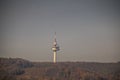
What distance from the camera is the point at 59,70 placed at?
41.8 meters

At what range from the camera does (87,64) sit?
47844 millimetres

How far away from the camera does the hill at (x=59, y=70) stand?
36750 mm

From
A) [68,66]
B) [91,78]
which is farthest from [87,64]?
[91,78]

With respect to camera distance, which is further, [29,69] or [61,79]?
[29,69]

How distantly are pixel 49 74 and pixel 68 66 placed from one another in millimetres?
4931

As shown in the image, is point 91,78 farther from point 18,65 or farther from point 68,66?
point 18,65

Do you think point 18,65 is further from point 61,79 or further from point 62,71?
point 61,79

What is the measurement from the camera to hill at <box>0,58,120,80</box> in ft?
121

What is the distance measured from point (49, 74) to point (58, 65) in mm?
4140

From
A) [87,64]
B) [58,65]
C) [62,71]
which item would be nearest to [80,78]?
[62,71]

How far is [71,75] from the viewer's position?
38594mm

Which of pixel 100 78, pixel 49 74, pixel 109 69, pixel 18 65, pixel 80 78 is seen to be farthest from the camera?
pixel 18 65

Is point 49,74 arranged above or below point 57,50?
below

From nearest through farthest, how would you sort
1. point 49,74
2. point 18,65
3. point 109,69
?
1. point 49,74
2. point 109,69
3. point 18,65
